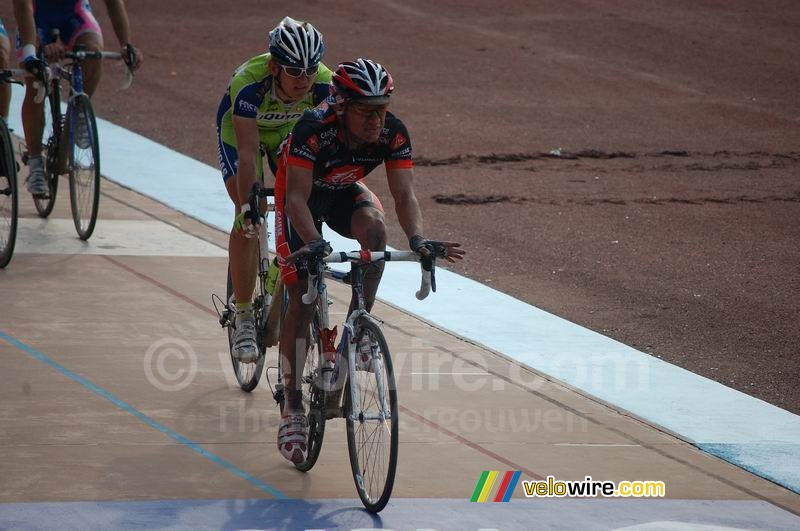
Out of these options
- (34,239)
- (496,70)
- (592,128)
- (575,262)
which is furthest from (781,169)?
(34,239)

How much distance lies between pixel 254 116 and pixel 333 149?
896 millimetres

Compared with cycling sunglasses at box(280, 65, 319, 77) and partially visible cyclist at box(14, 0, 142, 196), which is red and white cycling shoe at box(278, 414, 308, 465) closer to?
cycling sunglasses at box(280, 65, 319, 77)

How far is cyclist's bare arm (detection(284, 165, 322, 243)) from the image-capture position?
526 cm

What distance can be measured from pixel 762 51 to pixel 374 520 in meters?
17.0

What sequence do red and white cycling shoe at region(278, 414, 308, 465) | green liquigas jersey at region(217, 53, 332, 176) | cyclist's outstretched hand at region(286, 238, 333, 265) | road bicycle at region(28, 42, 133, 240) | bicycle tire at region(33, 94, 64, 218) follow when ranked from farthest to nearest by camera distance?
bicycle tire at region(33, 94, 64, 218) → road bicycle at region(28, 42, 133, 240) → green liquigas jersey at region(217, 53, 332, 176) → red and white cycling shoe at region(278, 414, 308, 465) → cyclist's outstretched hand at region(286, 238, 333, 265)

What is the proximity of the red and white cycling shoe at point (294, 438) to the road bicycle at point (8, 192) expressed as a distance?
3.58m

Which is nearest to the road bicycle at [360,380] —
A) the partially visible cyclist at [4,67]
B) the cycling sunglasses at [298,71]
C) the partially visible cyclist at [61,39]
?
the cycling sunglasses at [298,71]

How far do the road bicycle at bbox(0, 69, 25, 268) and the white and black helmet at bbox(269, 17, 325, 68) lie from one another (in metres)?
2.94

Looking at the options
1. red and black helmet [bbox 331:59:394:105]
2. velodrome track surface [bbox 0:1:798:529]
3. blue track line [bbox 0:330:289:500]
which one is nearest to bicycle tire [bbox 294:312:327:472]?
velodrome track surface [bbox 0:1:798:529]

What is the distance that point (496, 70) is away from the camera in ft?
60.0

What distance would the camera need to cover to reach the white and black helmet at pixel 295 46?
6000 mm

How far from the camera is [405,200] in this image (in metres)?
5.47

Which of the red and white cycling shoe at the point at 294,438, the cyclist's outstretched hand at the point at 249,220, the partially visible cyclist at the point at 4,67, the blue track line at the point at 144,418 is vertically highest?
the cyclist's outstretched hand at the point at 249,220

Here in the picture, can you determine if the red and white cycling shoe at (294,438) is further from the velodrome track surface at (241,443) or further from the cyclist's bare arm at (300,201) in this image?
the cyclist's bare arm at (300,201)
